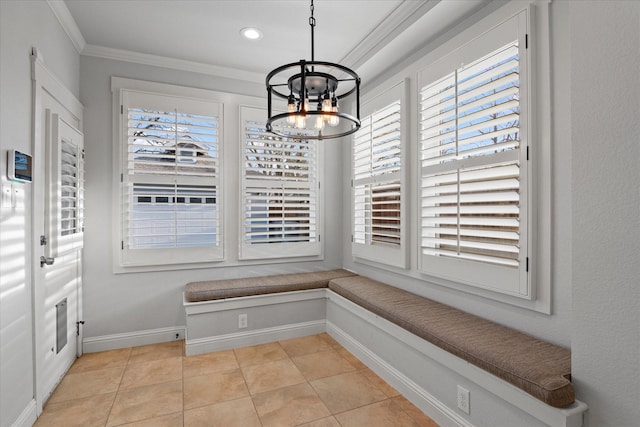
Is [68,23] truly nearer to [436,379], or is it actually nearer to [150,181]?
[150,181]

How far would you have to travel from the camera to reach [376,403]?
7.28 ft

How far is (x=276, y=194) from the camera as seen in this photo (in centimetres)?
370

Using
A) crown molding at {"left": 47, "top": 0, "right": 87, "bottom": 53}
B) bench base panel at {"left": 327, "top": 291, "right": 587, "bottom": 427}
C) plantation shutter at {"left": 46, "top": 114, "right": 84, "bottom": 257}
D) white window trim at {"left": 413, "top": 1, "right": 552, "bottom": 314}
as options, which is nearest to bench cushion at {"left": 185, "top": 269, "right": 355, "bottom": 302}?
bench base panel at {"left": 327, "top": 291, "right": 587, "bottom": 427}

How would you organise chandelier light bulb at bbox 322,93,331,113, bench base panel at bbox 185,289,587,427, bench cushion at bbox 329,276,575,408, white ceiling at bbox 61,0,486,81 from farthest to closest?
white ceiling at bbox 61,0,486,81 < chandelier light bulb at bbox 322,93,331,113 < bench base panel at bbox 185,289,587,427 < bench cushion at bbox 329,276,575,408

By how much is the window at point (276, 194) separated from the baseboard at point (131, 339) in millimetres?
1022

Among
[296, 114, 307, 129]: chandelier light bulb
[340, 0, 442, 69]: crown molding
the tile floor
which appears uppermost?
[340, 0, 442, 69]: crown molding

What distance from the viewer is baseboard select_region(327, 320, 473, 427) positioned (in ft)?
6.41

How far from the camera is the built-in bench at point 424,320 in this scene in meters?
1.42

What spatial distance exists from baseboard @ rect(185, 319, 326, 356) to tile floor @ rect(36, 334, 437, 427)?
0.08 meters

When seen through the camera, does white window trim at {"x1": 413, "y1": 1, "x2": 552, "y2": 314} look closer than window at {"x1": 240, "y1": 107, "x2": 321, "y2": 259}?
Yes

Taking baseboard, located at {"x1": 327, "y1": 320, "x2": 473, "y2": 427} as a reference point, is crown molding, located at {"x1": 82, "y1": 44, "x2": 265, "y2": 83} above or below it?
above

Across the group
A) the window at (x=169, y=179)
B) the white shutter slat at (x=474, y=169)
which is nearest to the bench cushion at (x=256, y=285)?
the window at (x=169, y=179)

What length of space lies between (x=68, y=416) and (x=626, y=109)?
3.32 meters

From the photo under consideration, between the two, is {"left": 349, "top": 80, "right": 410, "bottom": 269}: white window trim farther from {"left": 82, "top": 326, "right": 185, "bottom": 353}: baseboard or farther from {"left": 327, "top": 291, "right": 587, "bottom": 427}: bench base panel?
{"left": 82, "top": 326, "right": 185, "bottom": 353}: baseboard
